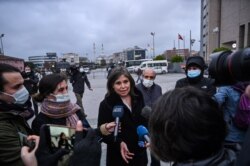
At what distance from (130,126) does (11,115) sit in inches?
44.6

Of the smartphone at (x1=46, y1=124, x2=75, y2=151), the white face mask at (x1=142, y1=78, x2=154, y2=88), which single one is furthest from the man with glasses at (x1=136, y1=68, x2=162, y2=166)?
the smartphone at (x1=46, y1=124, x2=75, y2=151)

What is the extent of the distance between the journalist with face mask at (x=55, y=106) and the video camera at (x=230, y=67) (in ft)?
3.91

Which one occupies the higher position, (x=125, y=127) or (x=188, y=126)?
(x=188, y=126)

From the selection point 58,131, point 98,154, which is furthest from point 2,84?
point 98,154

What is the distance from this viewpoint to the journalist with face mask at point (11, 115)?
4.77 feet

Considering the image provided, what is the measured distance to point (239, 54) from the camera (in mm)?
1160

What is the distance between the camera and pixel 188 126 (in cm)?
100

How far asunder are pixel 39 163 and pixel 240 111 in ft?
6.13

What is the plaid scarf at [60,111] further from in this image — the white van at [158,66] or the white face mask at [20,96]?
the white van at [158,66]

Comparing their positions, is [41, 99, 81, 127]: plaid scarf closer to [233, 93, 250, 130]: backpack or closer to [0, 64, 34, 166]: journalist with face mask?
[0, 64, 34, 166]: journalist with face mask

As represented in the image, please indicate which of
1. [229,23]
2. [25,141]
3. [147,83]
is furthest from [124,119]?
[229,23]

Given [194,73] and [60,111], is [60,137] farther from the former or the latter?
[194,73]

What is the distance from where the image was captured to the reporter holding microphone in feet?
7.68

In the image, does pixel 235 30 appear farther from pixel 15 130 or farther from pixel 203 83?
pixel 15 130
